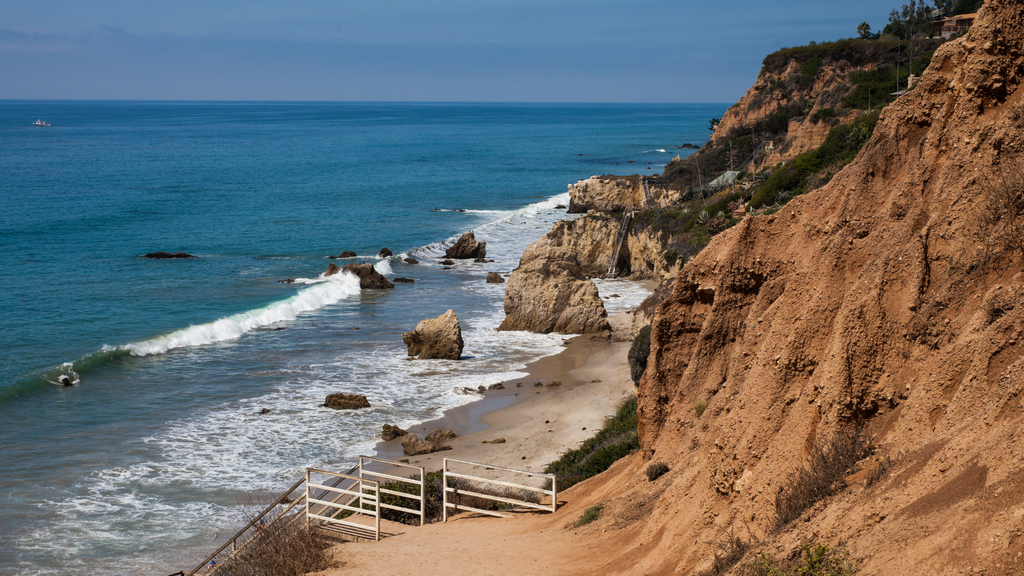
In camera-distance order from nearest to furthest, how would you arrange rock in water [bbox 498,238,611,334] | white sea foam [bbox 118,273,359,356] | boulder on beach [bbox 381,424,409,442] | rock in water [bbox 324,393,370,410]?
boulder on beach [bbox 381,424,409,442], rock in water [bbox 324,393,370,410], white sea foam [bbox 118,273,359,356], rock in water [bbox 498,238,611,334]

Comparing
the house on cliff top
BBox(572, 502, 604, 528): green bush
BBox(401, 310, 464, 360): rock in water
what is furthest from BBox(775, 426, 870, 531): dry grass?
the house on cliff top

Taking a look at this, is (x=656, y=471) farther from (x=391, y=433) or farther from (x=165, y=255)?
(x=165, y=255)

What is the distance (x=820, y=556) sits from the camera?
6.95m

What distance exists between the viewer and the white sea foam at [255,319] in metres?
35.9

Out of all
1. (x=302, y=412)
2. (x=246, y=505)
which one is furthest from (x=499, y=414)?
(x=246, y=505)

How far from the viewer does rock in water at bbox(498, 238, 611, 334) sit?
36.3m

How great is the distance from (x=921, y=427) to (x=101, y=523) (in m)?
18.3

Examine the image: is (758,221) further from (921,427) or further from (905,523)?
(905,523)

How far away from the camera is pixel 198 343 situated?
3712 cm

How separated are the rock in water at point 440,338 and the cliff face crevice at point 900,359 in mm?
20967

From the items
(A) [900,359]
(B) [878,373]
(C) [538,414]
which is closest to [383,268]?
(C) [538,414]

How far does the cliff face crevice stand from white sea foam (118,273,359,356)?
29919 mm

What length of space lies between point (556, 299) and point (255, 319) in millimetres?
15869

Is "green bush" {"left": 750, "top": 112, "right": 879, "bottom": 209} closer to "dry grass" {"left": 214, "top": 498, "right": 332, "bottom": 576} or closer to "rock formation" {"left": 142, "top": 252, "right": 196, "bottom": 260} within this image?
"dry grass" {"left": 214, "top": 498, "right": 332, "bottom": 576}
